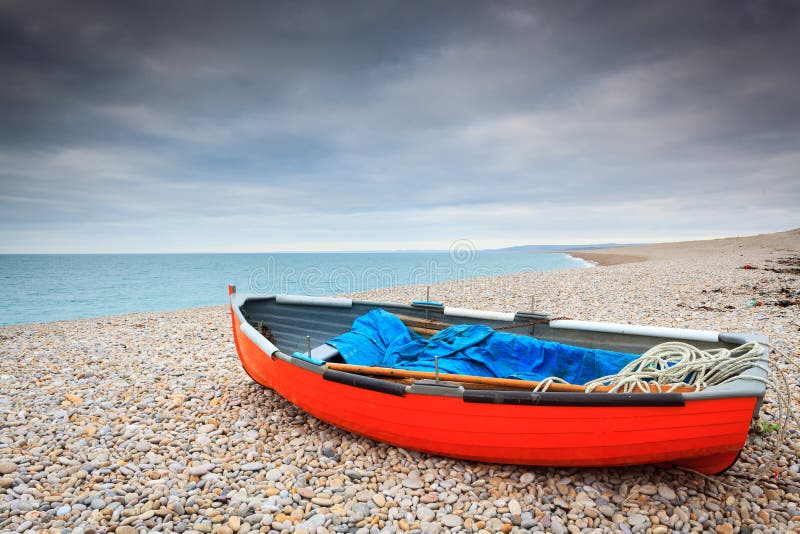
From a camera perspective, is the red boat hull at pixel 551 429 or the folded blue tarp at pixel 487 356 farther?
the folded blue tarp at pixel 487 356

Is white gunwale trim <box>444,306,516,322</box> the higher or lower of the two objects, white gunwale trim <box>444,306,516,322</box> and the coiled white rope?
the higher

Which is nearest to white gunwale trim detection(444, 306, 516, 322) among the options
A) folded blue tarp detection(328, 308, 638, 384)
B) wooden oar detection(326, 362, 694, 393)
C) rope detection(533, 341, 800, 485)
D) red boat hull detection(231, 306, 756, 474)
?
folded blue tarp detection(328, 308, 638, 384)

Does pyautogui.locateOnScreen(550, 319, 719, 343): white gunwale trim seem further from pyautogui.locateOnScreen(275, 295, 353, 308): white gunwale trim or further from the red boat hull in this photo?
pyautogui.locateOnScreen(275, 295, 353, 308): white gunwale trim

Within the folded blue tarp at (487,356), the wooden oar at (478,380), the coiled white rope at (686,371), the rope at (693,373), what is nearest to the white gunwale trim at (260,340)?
the wooden oar at (478,380)

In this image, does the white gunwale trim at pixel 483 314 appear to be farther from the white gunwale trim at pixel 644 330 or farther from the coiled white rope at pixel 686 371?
the coiled white rope at pixel 686 371

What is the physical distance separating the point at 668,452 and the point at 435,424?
5.93 ft

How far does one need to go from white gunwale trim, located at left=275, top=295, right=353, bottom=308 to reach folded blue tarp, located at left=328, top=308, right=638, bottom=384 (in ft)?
4.10

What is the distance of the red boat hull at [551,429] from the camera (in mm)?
2965

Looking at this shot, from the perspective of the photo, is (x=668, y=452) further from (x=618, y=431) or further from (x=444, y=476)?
(x=444, y=476)

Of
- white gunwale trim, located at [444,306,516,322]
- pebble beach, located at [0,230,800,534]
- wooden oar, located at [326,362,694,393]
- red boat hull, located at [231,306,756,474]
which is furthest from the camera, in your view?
white gunwale trim, located at [444,306,516,322]

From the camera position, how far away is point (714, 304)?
12.3m

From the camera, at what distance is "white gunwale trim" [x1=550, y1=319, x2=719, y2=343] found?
15.1 ft

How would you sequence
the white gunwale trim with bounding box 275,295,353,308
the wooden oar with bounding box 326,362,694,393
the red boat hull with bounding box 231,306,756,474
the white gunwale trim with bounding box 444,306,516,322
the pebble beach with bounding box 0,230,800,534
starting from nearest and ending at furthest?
the red boat hull with bounding box 231,306,756,474, the pebble beach with bounding box 0,230,800,534, the wooden oar with bounding box 326,362,694,393, the white gunwale trim with bounding box 444,306,516,322, the white gunwale trim with bounding box 275,295,353,308

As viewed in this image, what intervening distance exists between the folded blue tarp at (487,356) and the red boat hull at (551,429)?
3.57 feet
